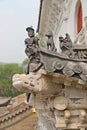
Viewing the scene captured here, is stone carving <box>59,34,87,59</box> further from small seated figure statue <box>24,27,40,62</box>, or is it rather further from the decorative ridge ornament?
small seated figure statue <box>24,27,40,62</box>

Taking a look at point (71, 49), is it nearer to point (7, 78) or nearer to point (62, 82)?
point (62, 82)

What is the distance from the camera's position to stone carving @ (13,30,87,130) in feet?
17.0

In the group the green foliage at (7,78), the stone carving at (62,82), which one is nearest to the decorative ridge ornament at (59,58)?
the stone carving at (62,82)

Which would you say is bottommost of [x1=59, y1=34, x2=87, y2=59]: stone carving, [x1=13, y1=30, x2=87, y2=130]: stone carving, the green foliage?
the green foliage

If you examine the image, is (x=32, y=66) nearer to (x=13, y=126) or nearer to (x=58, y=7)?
(x=58, y=7)

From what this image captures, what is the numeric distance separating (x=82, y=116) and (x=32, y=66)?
107cm

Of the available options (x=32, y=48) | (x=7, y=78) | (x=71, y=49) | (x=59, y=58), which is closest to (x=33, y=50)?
(x=32, y=48)

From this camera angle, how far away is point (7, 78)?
2474 inches

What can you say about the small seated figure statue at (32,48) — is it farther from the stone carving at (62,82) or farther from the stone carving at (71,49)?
the stone carving at (71,49)

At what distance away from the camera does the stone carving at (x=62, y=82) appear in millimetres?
5188

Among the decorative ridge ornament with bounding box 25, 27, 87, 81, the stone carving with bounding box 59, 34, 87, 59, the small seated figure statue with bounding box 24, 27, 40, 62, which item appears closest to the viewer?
the decorative ridge ornament with bounding box 25, 27, 87, 81

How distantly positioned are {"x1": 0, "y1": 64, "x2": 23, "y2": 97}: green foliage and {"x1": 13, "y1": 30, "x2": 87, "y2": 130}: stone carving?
4796cm

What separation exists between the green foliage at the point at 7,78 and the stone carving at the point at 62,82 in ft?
157

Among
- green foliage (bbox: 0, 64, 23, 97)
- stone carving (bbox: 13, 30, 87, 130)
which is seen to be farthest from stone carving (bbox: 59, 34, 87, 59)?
green foliage (bbox: 0, 64, 23, 97)
